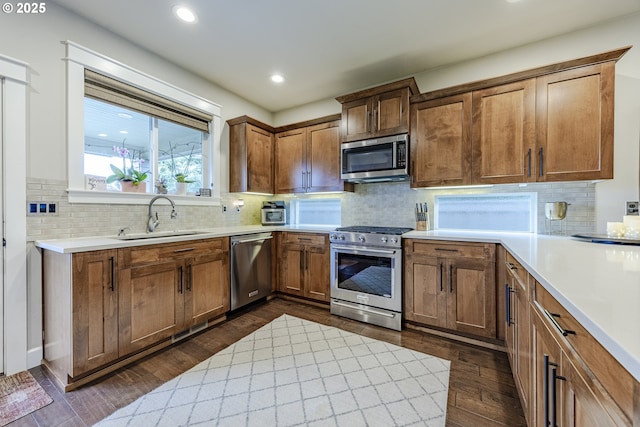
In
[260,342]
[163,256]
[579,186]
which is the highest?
[579,186]

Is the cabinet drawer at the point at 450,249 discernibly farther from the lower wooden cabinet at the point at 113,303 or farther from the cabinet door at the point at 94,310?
the cabinet door at the point at 94,310

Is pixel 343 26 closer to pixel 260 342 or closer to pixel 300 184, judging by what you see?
pixel 300 184

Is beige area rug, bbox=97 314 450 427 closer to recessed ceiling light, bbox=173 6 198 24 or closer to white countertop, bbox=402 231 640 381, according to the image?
white countertop, bbox=402 231 640 381

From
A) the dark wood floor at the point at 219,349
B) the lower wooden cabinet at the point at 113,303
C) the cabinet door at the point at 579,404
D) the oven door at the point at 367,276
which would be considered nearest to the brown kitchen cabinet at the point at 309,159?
the oven door at the point at 367,276

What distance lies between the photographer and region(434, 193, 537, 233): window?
2.66 metres

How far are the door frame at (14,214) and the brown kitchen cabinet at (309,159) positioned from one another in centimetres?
247

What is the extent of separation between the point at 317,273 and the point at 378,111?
6.51 feet

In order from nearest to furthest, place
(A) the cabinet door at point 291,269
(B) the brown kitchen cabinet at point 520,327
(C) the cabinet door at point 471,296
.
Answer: (B) the brown kitchen cabinet at point 520,327 → (C) the cabinet door at point 471,296 → (A) the cabinet door at point 291,269

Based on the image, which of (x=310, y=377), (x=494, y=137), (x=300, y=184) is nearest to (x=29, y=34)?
(x=300, y=184)

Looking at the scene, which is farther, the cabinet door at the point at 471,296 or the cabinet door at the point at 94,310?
the cabinet door at the point at 471,296

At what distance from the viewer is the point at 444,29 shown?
2324 mm

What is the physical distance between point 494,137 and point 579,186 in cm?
84

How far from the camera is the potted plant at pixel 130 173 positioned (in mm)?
2418

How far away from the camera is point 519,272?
1.56 metres
